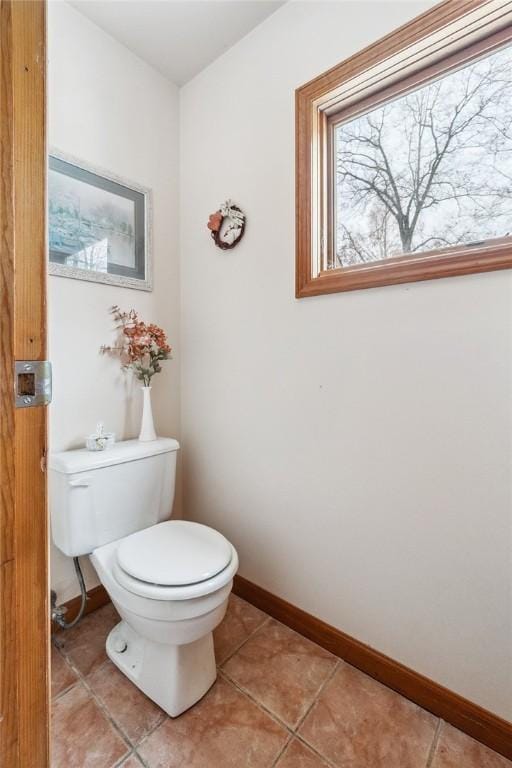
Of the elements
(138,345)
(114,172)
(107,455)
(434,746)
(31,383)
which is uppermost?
(114,172)

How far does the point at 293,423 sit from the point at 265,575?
0.70 metres

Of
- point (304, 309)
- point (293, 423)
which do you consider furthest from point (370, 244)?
point (293, 423)

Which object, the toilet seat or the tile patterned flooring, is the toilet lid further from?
the tile patterned flooring

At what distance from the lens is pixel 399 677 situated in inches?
44.9

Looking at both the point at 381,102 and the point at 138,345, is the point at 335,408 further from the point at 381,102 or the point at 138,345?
the point at 381,102

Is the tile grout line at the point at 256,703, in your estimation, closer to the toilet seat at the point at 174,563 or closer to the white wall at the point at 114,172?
the toilet seat at the point at 174,563

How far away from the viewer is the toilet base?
107 centimetres

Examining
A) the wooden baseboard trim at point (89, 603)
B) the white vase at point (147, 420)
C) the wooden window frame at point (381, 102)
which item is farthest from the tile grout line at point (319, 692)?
the wooden window frame at point (381, 102)

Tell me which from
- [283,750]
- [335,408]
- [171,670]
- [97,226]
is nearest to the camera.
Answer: [283,750]

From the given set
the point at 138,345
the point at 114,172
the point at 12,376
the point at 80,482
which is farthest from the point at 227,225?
the point at 12,376

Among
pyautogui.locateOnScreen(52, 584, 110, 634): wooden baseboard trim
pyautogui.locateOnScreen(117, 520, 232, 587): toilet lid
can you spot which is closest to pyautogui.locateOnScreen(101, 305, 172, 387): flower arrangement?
pyautogui.locateOnScreen(117, 520, 232, 587): toilet lid

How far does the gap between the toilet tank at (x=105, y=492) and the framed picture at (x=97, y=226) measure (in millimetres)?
739

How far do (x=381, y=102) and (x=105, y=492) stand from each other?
1742 millimetres

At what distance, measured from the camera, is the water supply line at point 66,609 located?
133 cm
